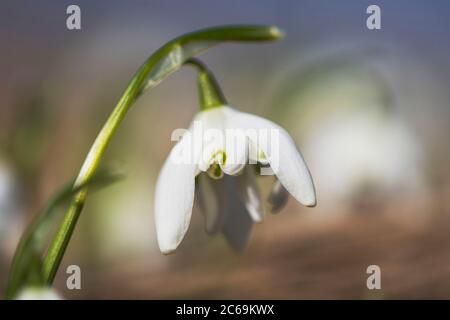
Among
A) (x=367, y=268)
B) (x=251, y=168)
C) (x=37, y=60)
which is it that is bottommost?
(x=251, y=168)

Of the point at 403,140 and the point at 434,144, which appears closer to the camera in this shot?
the point at 403,140

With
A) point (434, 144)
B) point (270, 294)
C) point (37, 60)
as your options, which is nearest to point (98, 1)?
point (37, 60)

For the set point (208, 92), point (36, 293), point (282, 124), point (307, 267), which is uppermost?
point (282, 124)

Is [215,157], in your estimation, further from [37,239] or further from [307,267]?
[307,267]

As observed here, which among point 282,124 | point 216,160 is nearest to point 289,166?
point 216,160

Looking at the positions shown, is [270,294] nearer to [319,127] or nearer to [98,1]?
[319,127]

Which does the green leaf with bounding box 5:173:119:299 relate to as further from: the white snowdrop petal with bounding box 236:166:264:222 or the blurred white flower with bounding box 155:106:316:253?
the white snowdrop petal with bounding box 236:166:264:222
